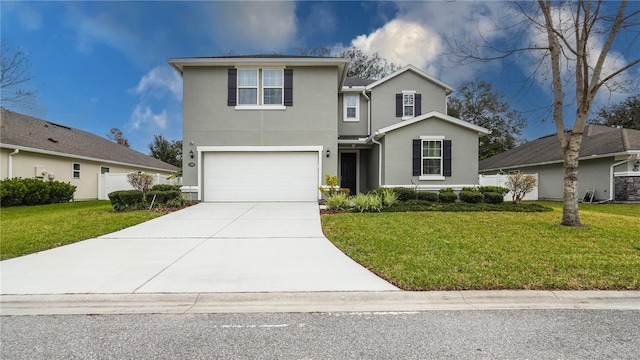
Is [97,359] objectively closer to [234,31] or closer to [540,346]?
[540,346]

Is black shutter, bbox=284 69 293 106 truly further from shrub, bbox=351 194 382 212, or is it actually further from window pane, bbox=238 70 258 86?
shrub, bbox=351 194 382 212

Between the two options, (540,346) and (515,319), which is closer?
(540,346)

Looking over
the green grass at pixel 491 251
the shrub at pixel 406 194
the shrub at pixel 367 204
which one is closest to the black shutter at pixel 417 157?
the shrub at pixel 406 194

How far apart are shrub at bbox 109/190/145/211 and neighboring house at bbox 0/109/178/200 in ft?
23.2

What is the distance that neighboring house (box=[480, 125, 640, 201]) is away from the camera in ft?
48.1

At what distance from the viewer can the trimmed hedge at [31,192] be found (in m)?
12.6

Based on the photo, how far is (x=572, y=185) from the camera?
7879 mm

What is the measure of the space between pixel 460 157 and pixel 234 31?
13.2m

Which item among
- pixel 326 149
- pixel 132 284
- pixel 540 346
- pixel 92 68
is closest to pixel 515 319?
pixel 540 346

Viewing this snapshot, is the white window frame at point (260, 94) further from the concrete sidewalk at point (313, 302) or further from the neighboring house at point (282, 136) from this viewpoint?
the concrete sidewalk at point (313, 302)

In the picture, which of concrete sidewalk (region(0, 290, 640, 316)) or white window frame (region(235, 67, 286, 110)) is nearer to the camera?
concrete sidewalk (region(0, 290, 640, 316))

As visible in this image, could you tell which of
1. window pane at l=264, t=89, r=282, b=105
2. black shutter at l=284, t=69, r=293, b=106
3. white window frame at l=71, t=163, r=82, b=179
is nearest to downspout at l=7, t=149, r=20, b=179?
white window frame at l=71, t=163, r=82, b=179

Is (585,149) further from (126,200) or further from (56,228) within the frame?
(56,228)

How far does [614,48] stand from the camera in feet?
26.1
